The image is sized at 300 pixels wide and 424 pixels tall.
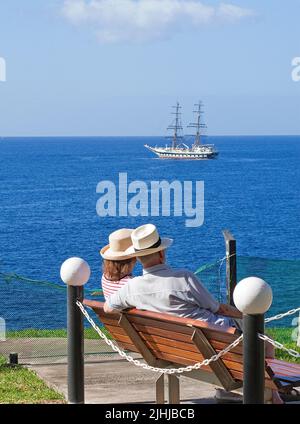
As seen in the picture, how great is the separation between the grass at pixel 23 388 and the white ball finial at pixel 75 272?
852 mm

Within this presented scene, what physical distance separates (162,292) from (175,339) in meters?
0.29

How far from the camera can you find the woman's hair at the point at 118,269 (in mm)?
7016

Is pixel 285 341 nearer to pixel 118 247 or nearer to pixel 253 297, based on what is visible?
pixel 118 247

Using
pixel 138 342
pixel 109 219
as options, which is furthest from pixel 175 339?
pixel 109 219

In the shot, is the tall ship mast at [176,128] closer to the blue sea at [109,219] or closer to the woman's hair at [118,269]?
the blue sea at [109,219]

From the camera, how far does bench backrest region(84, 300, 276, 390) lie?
586 cm

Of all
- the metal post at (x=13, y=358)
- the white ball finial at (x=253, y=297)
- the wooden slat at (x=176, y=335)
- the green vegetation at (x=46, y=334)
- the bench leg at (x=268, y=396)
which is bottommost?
the green vegetation at (x=46, y=334)

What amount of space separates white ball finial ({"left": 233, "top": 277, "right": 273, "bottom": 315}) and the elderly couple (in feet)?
1.73

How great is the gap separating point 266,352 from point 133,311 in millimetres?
816

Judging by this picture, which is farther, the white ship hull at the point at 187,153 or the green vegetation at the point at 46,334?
the white ship hull at the point at 187,153

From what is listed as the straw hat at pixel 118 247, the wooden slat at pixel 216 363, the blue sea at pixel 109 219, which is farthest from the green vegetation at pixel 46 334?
the wooden slat at pixel 216 363

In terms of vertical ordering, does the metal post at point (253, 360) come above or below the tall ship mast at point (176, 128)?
above

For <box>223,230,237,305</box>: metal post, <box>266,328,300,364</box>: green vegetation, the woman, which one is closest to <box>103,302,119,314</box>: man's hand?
the woman
